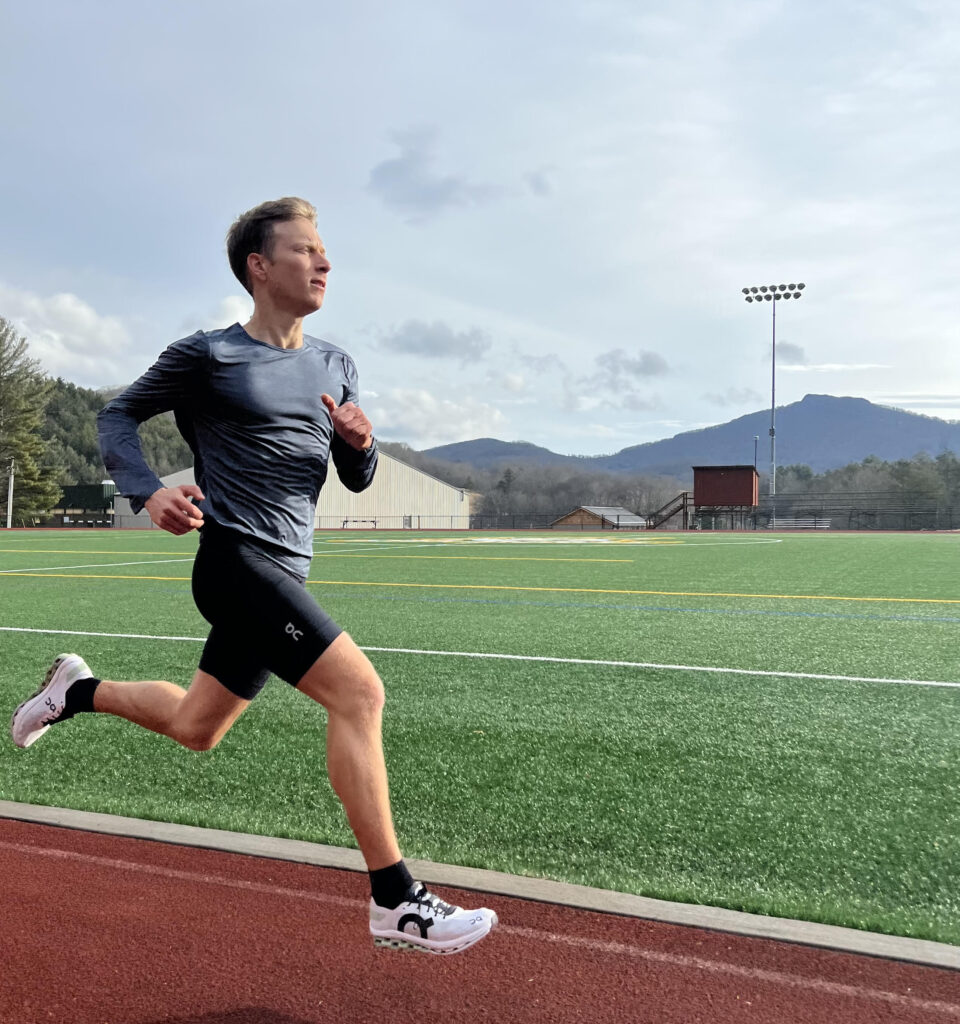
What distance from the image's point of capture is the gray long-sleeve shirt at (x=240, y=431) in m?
3.08

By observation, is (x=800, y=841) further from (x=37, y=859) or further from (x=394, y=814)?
(x=37, y=859)

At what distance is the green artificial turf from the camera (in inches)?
137

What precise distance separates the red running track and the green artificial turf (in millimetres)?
347

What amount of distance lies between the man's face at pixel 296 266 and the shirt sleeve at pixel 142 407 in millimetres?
305

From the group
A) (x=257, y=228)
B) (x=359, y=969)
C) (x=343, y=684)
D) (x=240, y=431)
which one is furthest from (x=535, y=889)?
(x=257, y=228)

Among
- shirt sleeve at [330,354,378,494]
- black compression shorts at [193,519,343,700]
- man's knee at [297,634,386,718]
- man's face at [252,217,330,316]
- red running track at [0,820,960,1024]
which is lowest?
red running track at [0,820,960,1024]

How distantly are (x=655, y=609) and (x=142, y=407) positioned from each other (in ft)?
29.4

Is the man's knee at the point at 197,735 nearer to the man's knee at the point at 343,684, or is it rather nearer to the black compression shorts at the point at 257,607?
the black compression shorts at the point at 257,607

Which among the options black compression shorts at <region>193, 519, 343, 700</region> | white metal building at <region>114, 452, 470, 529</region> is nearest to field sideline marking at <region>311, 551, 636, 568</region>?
black compression shorts at <region>193, 519, 343, 700</region>

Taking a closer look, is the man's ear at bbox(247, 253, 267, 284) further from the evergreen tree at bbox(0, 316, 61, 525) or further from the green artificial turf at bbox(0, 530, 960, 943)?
the evergreen tree at bbox(0, 316, 61, 525)

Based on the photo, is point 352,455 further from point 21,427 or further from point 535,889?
point 21,427

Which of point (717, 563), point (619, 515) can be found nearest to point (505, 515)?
point (619, 515)

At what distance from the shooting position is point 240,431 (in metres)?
3.12

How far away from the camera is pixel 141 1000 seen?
2.58m
